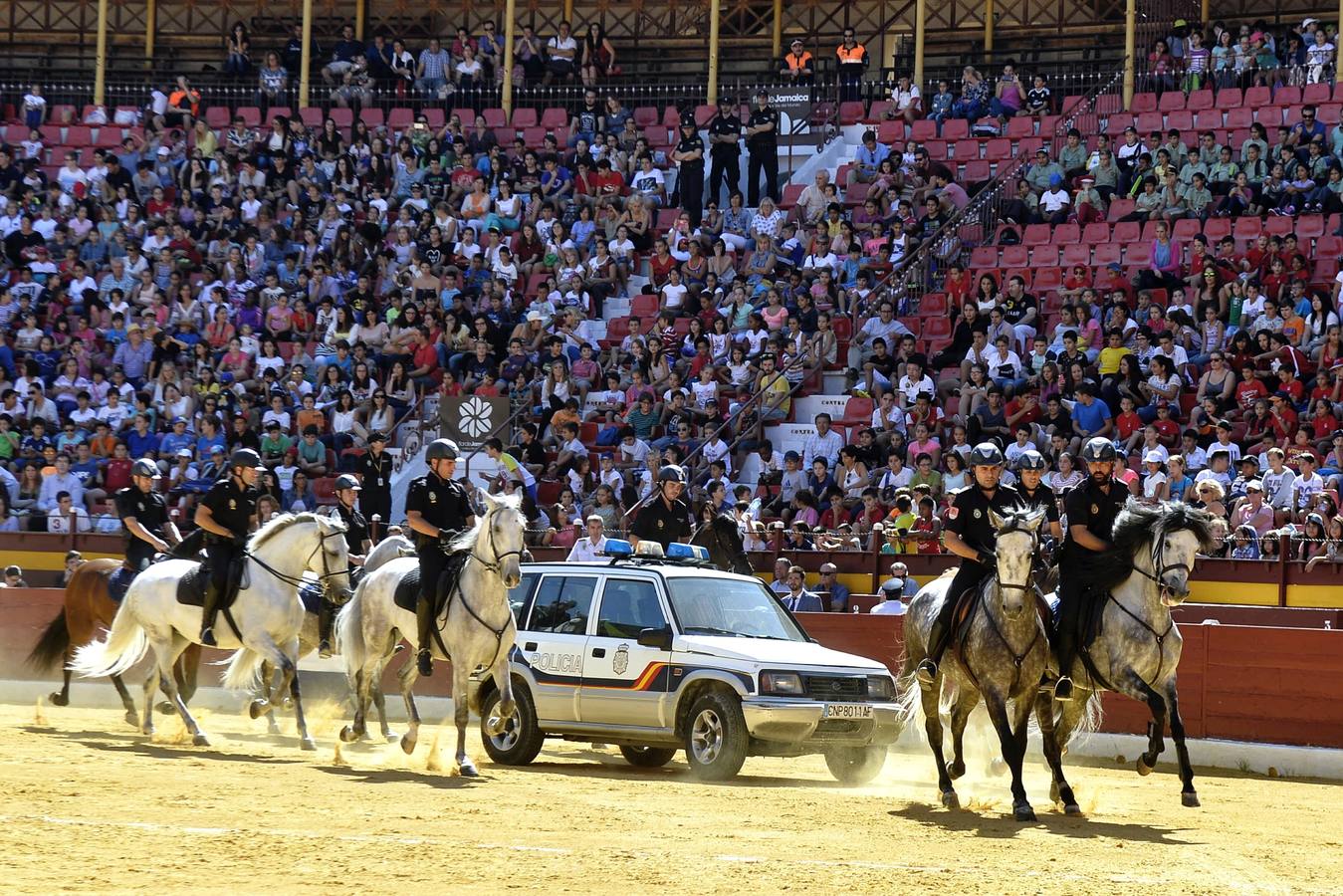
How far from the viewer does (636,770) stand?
16.3m

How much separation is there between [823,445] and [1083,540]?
11.0 metres

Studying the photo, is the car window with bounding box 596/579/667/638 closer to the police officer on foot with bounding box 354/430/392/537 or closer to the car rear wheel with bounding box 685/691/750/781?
the car rear wheel with bounding box 685/691/750/781

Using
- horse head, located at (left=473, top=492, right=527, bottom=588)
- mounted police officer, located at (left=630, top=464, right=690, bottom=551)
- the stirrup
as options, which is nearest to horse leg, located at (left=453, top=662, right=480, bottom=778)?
horse head, located at (left=473, top=492, right=527, bottom=588)

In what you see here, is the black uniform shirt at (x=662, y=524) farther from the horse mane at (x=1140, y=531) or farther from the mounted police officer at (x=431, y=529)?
the horse mane at (x=1140, y=531)

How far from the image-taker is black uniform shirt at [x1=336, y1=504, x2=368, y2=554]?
64.1 feet

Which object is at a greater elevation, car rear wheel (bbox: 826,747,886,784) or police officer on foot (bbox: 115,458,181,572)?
police officer on foot (bbox: 115,458,181,572)

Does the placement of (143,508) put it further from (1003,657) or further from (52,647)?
(1003,657)

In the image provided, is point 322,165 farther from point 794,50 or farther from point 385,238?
point 794,50

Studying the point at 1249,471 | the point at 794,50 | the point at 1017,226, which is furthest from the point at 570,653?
the point at 794,50

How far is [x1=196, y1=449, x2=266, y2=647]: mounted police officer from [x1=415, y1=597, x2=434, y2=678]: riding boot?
7.63 ft

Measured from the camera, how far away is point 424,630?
1561cm

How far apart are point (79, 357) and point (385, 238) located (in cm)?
565

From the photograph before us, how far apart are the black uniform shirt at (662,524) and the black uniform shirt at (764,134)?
15.0m

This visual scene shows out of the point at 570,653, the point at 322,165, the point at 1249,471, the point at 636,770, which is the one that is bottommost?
the point at 636,770
